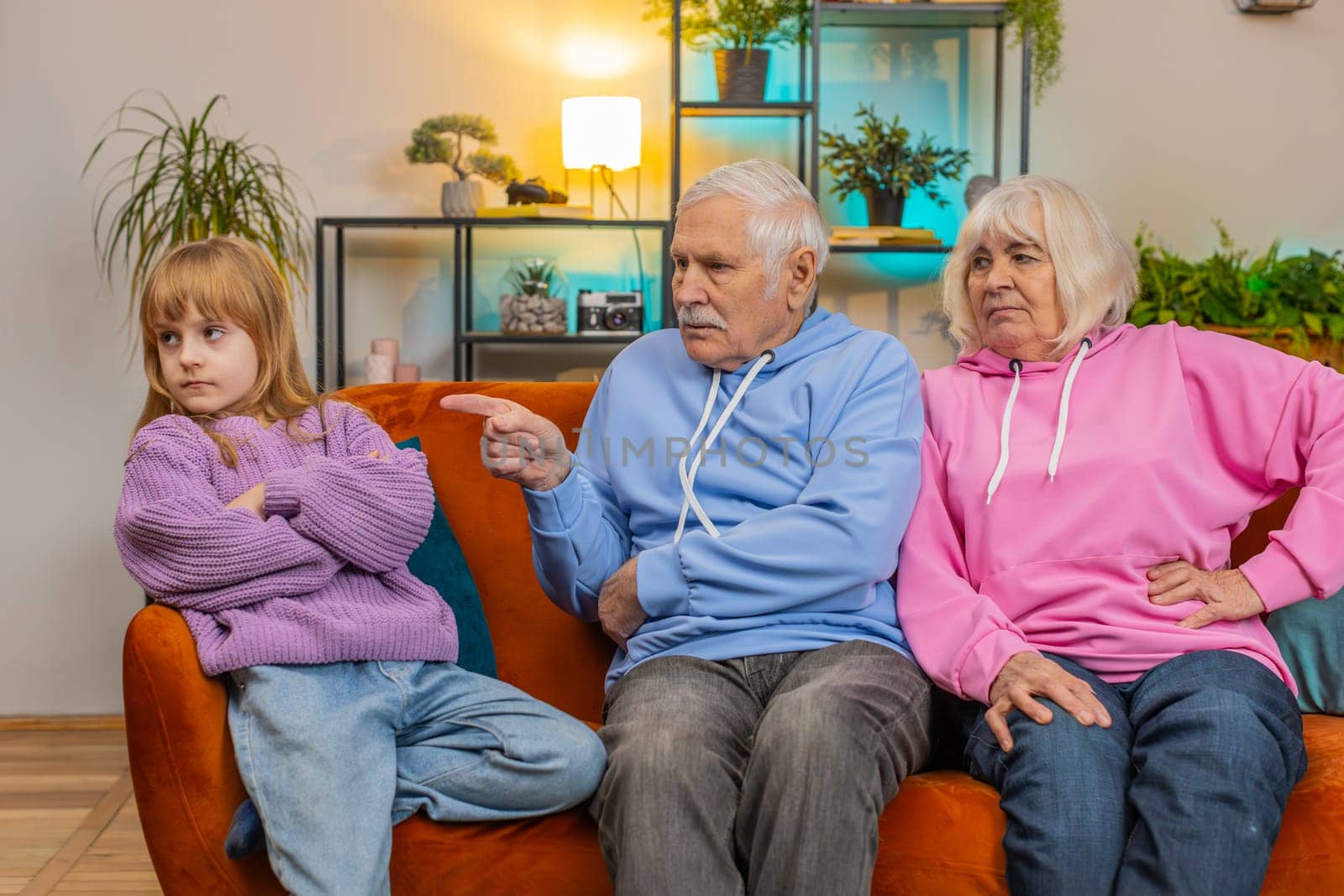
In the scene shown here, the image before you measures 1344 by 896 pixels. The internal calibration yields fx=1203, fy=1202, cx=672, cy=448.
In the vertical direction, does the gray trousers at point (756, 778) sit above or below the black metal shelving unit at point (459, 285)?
below

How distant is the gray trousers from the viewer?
54.0 inches

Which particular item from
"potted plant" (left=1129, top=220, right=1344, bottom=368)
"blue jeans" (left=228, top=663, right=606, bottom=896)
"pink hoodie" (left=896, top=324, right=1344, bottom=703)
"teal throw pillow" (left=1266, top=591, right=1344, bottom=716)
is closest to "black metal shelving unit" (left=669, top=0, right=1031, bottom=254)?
"potted plant" (left=1129, top=220, right=1344, bottom=368)

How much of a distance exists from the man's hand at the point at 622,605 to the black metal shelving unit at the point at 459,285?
4.54ft

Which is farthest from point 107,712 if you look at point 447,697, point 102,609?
point 447,697

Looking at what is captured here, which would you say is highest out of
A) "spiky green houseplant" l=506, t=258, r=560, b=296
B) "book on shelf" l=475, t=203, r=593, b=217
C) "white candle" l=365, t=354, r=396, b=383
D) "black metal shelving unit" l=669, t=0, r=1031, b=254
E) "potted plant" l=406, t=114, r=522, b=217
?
"black metal shelving unit" l=669, t=0, r=1031, b=254

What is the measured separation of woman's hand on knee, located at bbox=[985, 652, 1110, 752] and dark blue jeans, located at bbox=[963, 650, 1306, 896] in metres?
0.01

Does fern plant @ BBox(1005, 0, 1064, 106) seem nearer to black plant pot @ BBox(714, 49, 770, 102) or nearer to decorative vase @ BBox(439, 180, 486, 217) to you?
black plant pot @ BBox(714, 49, 770, 102)

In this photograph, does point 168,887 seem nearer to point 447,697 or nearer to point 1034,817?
point 447,697

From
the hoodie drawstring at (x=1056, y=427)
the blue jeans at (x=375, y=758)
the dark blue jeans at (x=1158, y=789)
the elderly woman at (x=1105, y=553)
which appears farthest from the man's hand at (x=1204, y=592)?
the blue jeans at (x=375, y=758)

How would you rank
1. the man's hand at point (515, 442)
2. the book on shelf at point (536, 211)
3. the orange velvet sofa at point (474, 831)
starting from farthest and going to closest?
the book on shelf at point (536, 211) → the man's hand at point (515, 442) → the orange velvet sofa at point (474, 831)

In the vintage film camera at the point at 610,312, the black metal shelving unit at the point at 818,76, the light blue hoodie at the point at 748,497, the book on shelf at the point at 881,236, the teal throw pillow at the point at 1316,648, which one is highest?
the black metal shelving unit at the point at 818,76

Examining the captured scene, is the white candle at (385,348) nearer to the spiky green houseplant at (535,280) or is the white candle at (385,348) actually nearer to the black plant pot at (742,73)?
the spiky green houseplant at (535,280)

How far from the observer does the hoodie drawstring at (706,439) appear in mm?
1779

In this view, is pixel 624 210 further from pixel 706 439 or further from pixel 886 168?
pixel 706 439
